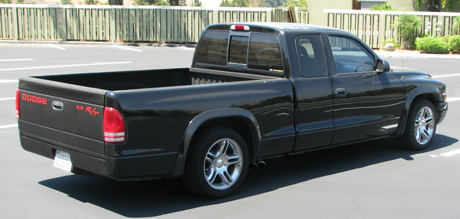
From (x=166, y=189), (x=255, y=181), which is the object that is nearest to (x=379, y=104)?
(x=255, y=181)

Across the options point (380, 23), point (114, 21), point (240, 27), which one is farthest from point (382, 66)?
point (114, 21)

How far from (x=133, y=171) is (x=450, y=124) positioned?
262 inches

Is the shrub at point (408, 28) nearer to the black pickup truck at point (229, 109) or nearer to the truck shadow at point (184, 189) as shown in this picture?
the black pickup truck at point (229, 109)

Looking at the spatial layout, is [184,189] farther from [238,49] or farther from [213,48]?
A: [213,48]

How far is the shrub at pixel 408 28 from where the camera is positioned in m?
25.3

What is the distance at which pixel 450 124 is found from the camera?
10227 mm

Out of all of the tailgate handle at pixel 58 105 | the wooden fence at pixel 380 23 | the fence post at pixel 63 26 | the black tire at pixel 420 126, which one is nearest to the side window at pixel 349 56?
the black tire at pixel 420 126

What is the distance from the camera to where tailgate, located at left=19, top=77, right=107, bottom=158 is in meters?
5.40

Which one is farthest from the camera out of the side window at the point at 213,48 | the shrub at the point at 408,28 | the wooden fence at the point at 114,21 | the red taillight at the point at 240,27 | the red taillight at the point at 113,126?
the wooden fence at the point at 114,21

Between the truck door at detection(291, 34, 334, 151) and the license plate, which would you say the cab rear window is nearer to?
the truck door at detection(291, 34, 334, 151)

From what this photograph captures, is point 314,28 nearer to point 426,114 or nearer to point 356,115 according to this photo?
point 356,115

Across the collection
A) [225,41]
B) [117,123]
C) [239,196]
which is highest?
[225,41]

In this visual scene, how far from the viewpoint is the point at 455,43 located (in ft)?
79.0

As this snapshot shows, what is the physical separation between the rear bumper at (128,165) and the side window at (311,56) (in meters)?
2.02
